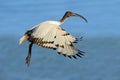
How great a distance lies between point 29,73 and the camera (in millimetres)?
7543

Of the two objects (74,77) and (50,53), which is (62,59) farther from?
(74,77)

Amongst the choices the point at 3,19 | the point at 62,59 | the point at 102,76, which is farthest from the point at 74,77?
the point at 3,19

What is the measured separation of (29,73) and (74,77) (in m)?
0.58

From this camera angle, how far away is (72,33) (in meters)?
8.10

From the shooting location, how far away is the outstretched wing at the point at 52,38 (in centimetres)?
348

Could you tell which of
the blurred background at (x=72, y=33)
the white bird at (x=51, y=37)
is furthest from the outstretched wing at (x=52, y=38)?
the blurred background at (x=72, y=33)

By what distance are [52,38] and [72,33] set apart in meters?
4.59

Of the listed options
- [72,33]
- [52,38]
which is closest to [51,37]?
[52,38]

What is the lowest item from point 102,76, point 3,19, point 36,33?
point 36,33

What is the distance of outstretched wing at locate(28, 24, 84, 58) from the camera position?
3.48 metres

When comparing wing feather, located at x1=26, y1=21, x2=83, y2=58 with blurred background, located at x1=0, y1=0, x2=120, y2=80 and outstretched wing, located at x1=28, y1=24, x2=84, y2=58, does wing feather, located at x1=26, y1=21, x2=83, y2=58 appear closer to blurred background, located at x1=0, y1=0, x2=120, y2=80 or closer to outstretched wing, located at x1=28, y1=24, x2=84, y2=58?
outstretched wing, located at x1=28, y1=24, x2=84, y2=58

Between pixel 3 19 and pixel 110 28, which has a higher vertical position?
pixel 3 19

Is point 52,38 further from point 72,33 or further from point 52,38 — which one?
point 72,33

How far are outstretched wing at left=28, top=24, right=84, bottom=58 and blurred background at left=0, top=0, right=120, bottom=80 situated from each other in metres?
3.50
